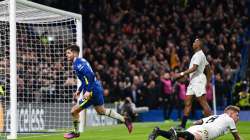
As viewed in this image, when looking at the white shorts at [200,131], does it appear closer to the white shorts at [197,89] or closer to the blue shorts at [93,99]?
the blue shorts at [93,99]

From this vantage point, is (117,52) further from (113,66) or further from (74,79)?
(74,79)

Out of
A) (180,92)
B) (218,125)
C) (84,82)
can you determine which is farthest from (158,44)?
(218,125)

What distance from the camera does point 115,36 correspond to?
95.2ft

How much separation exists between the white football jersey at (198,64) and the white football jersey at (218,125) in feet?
15.2

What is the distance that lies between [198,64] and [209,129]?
4893 millimetres

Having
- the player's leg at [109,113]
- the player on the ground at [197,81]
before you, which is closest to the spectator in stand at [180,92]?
the player on the ground at [197,81]

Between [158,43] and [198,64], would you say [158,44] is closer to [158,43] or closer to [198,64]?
[158,43]

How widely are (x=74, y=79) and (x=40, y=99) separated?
4.45 feet

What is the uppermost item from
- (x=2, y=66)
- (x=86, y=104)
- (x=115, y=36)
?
(x=115, y=36)

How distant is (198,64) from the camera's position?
14.9 meters

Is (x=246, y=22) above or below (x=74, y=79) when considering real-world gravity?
above

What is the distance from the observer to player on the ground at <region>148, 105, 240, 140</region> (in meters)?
9.77

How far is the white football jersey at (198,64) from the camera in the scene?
1487 centimetres

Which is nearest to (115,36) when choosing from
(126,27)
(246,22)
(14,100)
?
(126,27)
